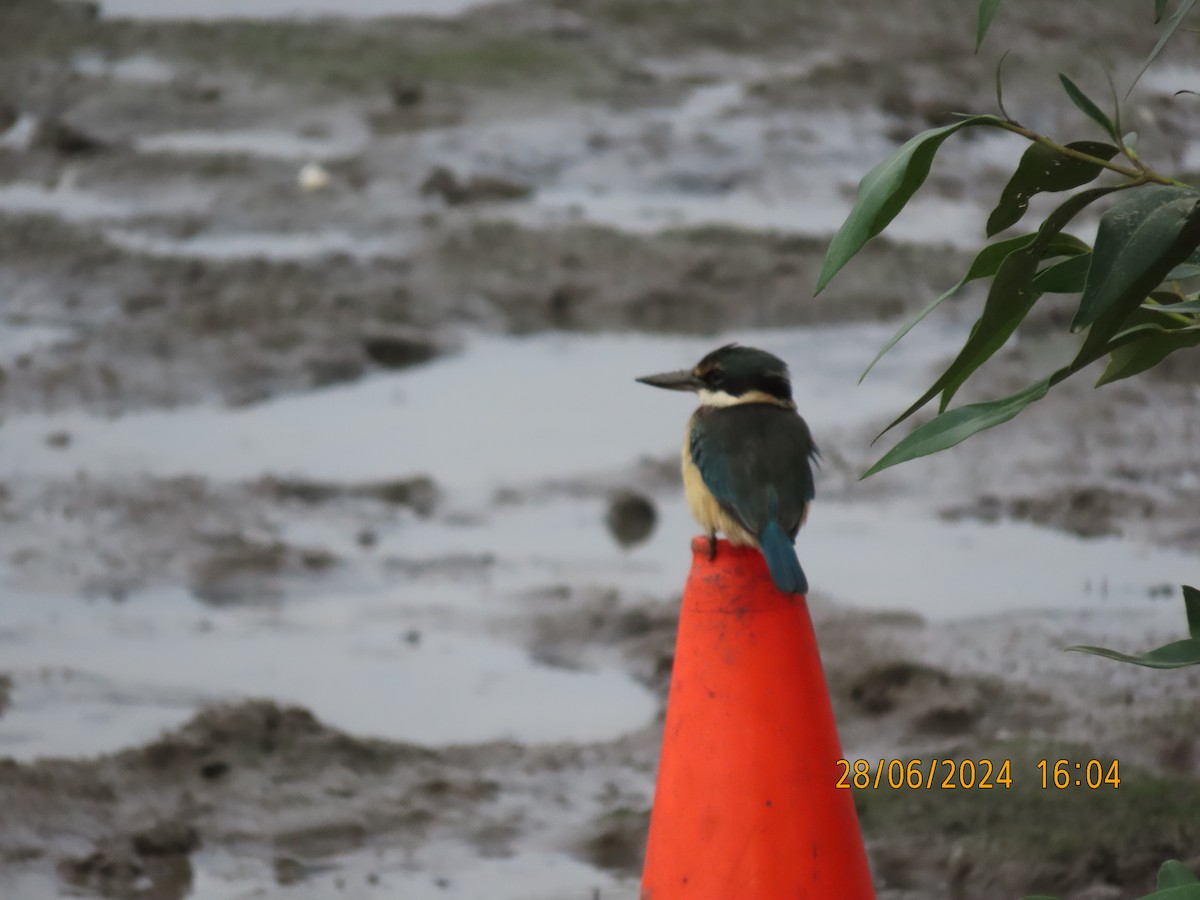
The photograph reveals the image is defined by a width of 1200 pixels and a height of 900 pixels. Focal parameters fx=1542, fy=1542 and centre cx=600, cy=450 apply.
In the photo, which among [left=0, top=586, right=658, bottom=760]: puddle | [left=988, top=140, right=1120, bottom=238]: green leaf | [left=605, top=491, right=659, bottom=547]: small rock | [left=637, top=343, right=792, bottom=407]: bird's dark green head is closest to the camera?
[left=988, top=140, right=1120, bottom=238]: green leaf

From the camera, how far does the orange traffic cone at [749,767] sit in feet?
7.31

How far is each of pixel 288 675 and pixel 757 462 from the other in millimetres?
1717

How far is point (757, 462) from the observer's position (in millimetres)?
2545

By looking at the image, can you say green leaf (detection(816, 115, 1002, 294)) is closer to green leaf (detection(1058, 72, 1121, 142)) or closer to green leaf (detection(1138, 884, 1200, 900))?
green leaf (detection(1058, 72, 1121, 142))

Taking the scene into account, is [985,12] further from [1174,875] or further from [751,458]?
[751,458]

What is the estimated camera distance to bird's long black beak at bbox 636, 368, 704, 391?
111 inches

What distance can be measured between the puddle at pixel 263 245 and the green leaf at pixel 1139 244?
17.0ft

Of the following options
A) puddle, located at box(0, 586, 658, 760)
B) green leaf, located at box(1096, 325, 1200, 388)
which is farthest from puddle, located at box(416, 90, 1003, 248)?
green leaf, located at box(1096, 325, 1200, 388)

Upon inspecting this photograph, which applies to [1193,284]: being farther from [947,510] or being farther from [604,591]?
[604,591]

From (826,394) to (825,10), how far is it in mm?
3661

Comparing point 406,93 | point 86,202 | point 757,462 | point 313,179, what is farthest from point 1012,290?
point 406,93

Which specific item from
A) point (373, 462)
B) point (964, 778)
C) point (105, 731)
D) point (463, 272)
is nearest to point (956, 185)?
point (463, 272)

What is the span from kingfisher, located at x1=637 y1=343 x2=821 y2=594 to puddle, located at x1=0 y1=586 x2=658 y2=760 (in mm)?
1074

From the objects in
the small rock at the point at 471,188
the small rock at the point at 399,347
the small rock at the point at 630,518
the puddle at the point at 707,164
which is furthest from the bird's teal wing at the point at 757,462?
the small rock at the point at 471,188
